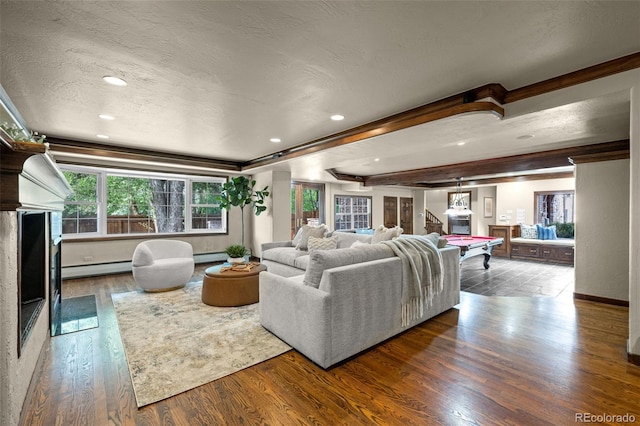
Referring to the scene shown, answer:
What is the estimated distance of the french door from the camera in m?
7.79

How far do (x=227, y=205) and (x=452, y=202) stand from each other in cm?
842

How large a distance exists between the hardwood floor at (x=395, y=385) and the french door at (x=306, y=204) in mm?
5240

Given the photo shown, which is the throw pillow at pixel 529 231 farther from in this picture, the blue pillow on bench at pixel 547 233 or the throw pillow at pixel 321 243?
the throw pillow at pixel 321 243

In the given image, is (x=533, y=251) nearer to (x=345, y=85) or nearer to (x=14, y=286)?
(x=345, y=85)

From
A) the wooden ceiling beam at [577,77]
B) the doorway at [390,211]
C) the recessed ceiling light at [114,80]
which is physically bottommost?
the doorway at [390,211]

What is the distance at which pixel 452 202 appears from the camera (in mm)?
10766

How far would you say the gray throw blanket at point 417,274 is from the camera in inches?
113

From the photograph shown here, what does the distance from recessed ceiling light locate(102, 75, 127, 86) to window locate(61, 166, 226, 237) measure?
3788 millimetres

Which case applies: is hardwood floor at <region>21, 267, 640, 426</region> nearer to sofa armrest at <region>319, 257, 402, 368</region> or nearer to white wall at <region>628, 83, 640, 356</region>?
sofa armrest at <region>319, 257, 402, 368</region>

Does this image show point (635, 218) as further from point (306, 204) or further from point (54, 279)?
point (306, 204)

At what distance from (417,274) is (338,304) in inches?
41.6

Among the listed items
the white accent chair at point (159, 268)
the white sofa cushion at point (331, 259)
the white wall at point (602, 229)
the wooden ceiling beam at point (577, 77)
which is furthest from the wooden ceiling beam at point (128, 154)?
the white wall at point (602, 229)

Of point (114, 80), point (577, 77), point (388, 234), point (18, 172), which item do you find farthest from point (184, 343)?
point (577, 77)

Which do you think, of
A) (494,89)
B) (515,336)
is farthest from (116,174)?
(515,336)
